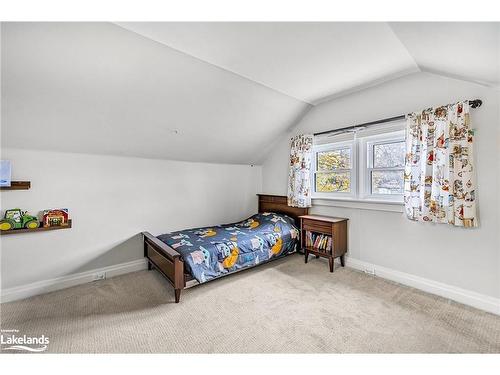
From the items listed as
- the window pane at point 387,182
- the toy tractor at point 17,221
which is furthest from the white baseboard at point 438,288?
the toy tractor at point 17,221

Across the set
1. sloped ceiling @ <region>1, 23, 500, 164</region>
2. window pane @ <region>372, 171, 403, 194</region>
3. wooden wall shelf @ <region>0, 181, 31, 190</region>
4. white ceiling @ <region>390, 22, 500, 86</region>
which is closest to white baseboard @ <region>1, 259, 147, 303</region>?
wooden wall shelf @ <region>0, 181, 31, 190</region>

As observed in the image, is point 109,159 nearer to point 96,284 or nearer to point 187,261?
point 96,284

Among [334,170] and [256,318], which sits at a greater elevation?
[334,170]

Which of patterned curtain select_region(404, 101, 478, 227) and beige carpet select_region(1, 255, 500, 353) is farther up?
patterned curtain select_region(404, 101, 478, 227)

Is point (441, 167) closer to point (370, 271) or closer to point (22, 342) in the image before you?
point (370, 271)

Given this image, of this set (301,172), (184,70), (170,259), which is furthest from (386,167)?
(170,259)

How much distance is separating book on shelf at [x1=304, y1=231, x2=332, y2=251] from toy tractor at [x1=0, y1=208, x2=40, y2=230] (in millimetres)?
3113

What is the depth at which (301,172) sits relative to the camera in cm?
341

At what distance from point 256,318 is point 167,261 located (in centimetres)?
107

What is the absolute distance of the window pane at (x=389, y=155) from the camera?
2654mm

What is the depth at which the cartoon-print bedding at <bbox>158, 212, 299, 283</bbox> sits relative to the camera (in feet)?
7.65

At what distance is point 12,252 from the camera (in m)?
2.27

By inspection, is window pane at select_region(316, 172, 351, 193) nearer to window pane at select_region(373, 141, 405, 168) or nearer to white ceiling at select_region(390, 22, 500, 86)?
window pane at select_region(373, 141, 405, 168)

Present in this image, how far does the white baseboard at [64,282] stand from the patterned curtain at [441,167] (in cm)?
337
